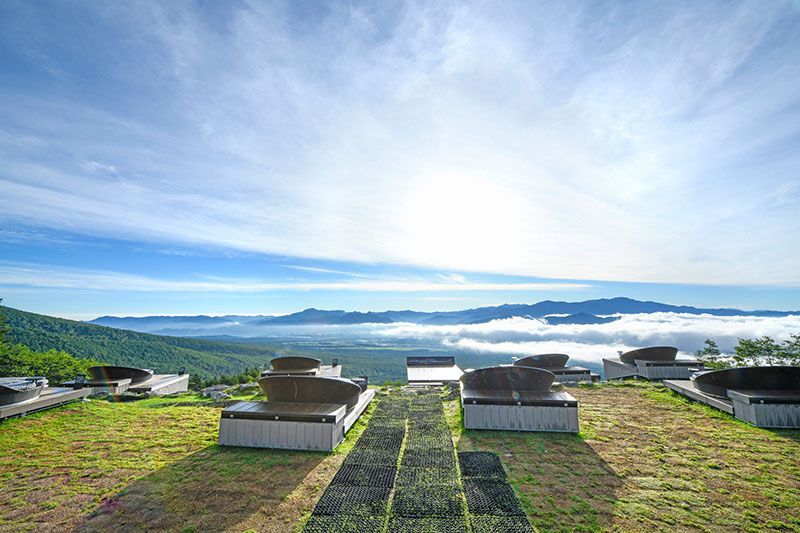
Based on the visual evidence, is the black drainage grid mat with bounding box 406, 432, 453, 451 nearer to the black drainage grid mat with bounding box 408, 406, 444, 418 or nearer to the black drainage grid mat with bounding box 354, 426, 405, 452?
the black drainage grid mat with bounding box 354, 426, 405, 452

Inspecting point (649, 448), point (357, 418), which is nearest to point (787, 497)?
point (649, 448)

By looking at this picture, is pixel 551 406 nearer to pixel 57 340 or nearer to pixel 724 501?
pixel 724 501

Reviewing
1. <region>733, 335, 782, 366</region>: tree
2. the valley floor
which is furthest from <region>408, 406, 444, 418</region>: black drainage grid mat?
<region>733, 335, 782, 366</region>: tree

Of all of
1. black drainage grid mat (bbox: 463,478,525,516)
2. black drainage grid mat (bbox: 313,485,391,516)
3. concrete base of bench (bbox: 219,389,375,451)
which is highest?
concrete base of bench (bbox: 219,389,375,451)

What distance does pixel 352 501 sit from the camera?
21.8 feet

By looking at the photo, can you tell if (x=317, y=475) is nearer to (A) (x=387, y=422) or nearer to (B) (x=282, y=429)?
(B) (x=282, y=429)

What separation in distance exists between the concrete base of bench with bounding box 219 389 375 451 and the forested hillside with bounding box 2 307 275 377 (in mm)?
107950

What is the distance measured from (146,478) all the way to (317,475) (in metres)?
3.89

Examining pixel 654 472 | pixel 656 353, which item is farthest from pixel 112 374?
pixel 656 353

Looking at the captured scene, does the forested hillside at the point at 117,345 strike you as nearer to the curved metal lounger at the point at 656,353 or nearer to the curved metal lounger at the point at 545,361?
the curved metal lounger at the point at 545,361

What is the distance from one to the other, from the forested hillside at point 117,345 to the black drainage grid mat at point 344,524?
370ft

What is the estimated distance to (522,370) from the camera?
12.4 metres

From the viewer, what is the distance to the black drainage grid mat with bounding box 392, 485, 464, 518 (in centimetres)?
624

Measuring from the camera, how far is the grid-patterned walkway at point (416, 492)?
5891 millimetres
